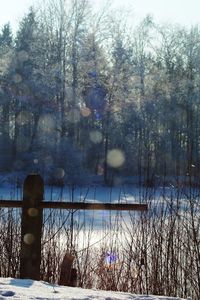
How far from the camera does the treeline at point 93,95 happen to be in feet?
107

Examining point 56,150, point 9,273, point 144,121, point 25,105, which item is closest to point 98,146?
point 144,121

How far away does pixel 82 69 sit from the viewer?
1315 inches

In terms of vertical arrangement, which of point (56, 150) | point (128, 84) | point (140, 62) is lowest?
point (56, 150)

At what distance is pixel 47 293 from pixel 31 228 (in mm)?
1300

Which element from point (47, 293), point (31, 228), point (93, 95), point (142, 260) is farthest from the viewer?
point (93, 95)

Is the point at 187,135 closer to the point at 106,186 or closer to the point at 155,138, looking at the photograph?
the point at 155,138

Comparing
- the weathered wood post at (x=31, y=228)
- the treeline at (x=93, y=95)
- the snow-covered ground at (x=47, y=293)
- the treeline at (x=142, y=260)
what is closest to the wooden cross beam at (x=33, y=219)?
the weathered wood post at (x=31, y=228)

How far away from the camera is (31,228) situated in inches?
145

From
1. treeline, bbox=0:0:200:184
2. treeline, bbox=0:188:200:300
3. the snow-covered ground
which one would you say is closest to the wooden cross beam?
the snow-covered ground

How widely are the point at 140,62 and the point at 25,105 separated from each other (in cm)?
932

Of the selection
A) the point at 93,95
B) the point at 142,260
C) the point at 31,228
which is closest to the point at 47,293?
the point at 31,228

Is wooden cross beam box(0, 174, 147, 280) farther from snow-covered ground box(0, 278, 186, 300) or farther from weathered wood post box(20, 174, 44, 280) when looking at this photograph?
snow-covered ground box(0, 278, 186, 300)

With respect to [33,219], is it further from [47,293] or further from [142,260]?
[142,260]

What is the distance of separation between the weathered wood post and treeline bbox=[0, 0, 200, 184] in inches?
924
